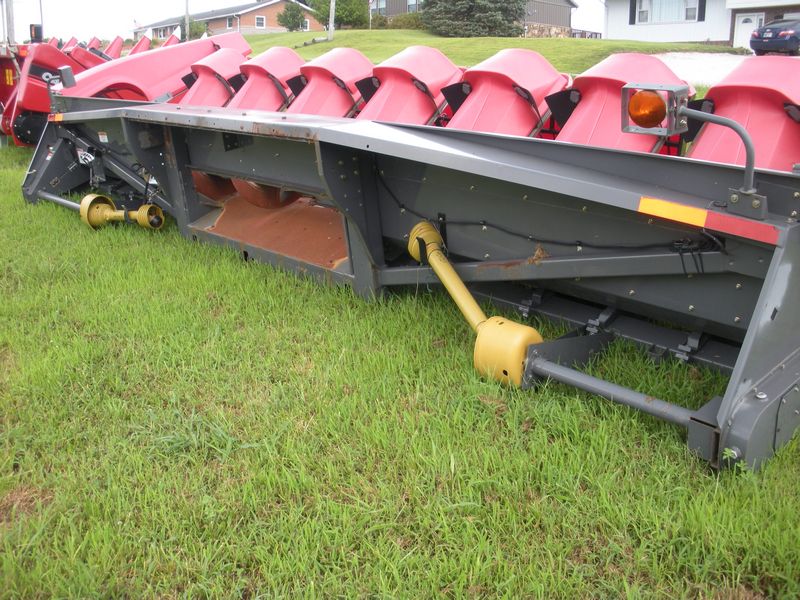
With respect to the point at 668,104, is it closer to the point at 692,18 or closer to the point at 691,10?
the point at 692,18

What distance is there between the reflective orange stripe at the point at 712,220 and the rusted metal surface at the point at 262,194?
2695 millimetres

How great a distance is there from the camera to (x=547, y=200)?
108 inches

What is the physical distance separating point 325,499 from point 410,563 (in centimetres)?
37

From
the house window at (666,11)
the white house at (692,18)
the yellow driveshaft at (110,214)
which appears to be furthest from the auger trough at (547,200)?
the house window at (666,11)

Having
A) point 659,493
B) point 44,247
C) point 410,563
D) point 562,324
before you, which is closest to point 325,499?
point 410,563

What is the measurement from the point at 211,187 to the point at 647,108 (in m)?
3.39

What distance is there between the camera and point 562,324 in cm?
303

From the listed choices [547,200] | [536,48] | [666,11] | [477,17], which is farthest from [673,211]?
[666,11]

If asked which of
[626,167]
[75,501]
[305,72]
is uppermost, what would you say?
[305,72]

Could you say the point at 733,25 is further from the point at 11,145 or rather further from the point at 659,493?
the point at 659,493

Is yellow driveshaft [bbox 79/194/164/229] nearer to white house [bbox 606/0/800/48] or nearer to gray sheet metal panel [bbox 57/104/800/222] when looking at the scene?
gray sheet metal panel [bbox 57/104/800/222]

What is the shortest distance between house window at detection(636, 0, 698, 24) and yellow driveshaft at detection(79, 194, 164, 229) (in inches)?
1239

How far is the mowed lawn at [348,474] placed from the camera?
1.83 m

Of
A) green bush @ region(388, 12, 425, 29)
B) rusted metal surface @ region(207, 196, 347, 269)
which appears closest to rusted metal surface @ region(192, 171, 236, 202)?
rusted metal surface @ region(207, 196, 347, 269)
